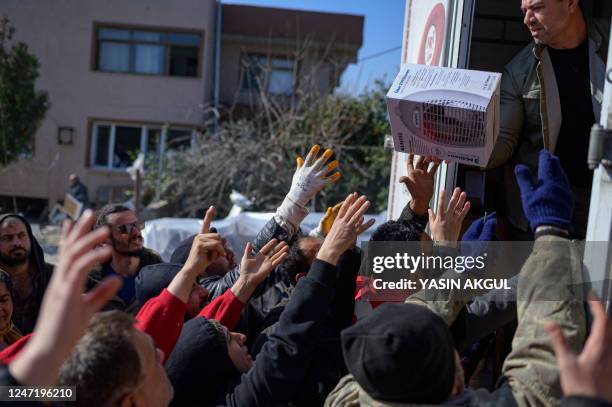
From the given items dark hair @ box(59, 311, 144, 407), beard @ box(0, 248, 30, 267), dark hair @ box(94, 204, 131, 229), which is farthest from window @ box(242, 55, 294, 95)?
dark hair @ box(59, 311, 144, 407)

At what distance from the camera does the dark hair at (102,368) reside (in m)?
1.90

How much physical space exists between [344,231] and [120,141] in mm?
20197

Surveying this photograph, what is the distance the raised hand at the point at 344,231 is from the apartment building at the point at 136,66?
1863cm

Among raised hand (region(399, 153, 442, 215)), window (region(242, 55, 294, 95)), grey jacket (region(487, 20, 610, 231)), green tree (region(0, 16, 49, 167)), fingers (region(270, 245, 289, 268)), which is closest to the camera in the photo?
fingers (region(270, 245, 289, 268))

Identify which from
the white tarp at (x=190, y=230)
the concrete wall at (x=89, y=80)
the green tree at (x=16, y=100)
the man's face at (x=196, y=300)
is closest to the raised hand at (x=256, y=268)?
the man's face at (x=196, y=300)

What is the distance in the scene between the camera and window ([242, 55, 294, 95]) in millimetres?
20797

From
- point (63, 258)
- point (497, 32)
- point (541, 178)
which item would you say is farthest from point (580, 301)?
point (497, 32)

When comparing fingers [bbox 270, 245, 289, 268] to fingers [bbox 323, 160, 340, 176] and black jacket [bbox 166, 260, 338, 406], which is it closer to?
black jacket [bbox 166, 260, 338, 406]

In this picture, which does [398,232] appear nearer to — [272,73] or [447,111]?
[447,111]

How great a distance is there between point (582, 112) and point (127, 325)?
222cm

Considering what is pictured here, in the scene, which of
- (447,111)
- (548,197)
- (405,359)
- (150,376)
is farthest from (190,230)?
(405,359)

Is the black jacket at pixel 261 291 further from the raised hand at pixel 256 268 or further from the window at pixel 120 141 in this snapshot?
the window at pixel 120 141

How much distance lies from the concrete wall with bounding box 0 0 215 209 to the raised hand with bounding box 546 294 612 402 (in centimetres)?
2005

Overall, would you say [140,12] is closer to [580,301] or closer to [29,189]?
[29,189]
